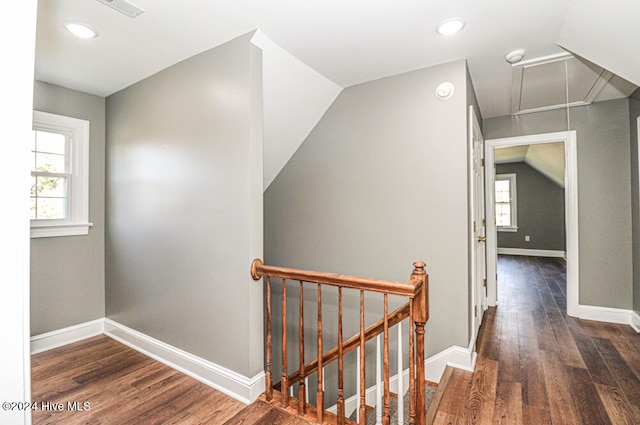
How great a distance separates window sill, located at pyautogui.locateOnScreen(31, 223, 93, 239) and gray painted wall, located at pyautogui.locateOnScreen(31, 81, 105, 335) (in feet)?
0.14

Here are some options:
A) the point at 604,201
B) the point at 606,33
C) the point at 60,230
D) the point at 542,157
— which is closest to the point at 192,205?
the point at 60,230

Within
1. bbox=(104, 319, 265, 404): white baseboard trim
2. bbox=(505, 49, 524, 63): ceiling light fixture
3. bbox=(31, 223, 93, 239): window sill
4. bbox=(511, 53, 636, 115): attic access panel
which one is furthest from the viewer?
bbox=(31, 223, 93, 239): window sill

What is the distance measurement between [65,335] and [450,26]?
13.0 ft

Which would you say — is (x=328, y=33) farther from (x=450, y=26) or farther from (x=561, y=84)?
(x=561, y=84)

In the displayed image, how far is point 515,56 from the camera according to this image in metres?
2.33

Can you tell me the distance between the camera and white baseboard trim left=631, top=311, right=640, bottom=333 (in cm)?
298

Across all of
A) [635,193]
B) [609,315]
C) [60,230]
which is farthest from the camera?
[609,315]

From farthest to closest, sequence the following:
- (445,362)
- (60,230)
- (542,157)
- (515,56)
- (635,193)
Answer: (542,157) → (635,193) → (60,230) → (445,362) → (515,56)

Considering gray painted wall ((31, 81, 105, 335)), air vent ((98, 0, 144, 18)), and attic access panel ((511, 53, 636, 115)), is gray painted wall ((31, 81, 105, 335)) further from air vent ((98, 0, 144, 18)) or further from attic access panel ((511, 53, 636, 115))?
attic access panel ((511, 53, 636, 115))

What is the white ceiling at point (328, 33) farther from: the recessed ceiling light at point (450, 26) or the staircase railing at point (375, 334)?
the staircase railing at point (375, 334)

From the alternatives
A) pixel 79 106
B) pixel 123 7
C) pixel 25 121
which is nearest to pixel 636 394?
pixel 25 121

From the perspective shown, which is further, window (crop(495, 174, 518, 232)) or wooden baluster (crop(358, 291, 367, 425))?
window (crop(495, 174, 518, 232))

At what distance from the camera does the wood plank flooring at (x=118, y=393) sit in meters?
1.87

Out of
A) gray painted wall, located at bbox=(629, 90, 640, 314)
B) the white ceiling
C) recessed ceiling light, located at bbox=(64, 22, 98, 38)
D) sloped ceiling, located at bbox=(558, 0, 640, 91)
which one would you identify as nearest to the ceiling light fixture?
the white ceiling
